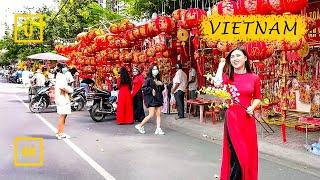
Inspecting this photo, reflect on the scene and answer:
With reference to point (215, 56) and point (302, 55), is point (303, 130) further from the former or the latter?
point (215, 56)

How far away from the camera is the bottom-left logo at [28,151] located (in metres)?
8.13

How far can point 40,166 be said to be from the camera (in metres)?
7.80

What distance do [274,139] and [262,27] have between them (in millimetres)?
2530

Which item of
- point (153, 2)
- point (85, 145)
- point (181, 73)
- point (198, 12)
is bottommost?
point (85, 145)

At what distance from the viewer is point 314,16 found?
446 inches

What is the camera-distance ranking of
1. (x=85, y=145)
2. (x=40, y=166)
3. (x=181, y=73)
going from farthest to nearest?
(x=181, y=73) < (x=85, y=145) < (x=40, y=166)

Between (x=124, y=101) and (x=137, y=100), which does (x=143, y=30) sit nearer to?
(x=137, y=100)

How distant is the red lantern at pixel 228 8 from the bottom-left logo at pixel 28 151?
15.6ft

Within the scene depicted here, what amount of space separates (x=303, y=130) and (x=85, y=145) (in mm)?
5337

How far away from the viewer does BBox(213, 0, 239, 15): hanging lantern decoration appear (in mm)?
9781

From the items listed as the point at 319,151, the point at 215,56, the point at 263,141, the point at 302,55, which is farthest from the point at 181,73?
the point at 319,151

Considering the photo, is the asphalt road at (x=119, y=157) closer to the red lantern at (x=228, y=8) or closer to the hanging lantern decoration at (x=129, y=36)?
the red lantern at (x=228, y=8)

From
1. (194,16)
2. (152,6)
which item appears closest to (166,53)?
(194,16)

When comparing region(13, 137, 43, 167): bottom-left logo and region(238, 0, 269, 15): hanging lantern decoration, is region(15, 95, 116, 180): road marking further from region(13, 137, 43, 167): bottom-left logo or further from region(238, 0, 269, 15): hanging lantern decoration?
region(238, 0, 269, 15): hanging lantern decoration
